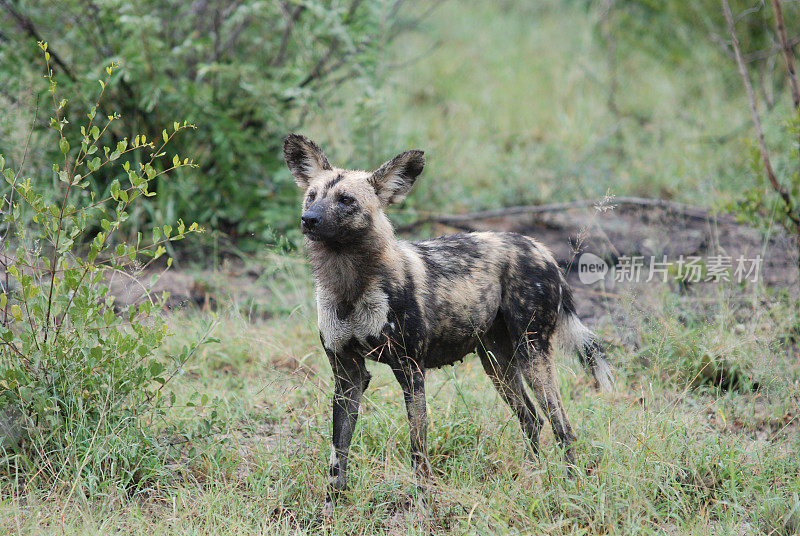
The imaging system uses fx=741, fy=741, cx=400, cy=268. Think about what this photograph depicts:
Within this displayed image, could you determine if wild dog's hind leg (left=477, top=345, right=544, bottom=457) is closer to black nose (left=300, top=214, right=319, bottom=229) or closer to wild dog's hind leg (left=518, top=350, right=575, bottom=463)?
wild dog's hind leg (left=518, top=350, right=575, bottom=463)

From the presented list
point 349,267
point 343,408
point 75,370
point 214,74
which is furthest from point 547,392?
point 214,74

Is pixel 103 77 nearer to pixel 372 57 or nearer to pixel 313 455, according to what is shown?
pixel 372 57

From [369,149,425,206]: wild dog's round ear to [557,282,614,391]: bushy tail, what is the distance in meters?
0.97

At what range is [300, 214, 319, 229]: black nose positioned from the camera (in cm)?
305

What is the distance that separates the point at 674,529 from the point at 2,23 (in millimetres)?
5823

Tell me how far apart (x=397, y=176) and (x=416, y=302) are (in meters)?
0.61

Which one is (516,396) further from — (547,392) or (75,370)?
(75,370)

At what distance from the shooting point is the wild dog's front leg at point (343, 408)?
333 cm

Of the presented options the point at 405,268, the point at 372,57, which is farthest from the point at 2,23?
the point at 405,268

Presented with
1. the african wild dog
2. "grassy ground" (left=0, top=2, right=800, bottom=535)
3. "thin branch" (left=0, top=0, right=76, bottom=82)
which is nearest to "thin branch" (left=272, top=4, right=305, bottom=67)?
"grassy ground" (left=0, top=2, right=800, bottom=535)

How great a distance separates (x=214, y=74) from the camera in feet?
20.6
